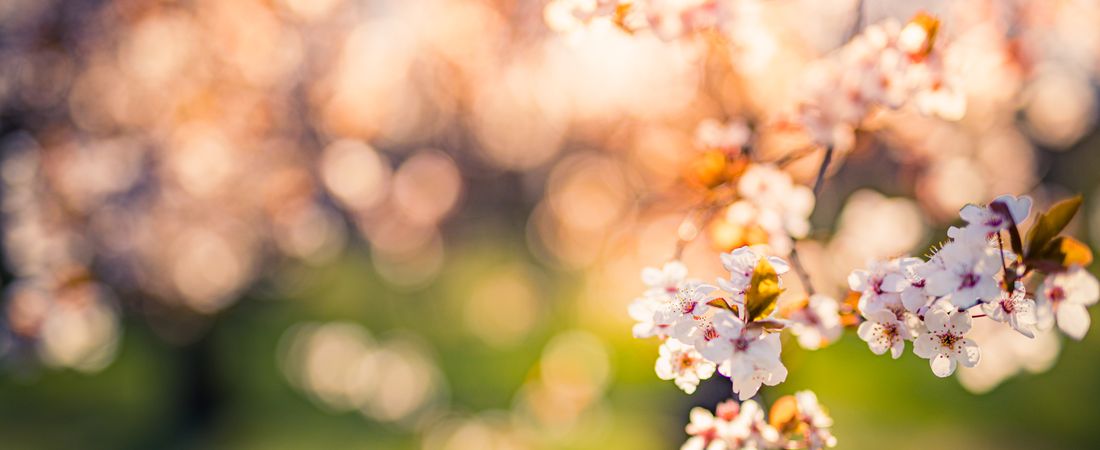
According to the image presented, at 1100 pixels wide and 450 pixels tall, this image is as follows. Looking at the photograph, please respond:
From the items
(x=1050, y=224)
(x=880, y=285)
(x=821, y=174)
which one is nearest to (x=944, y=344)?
(x=880, y=285)

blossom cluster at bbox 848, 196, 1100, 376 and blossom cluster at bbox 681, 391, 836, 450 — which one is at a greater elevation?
blossom cluster at bbox 848, 196, 1100, 376

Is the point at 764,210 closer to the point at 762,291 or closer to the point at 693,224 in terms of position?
the point at 693,224

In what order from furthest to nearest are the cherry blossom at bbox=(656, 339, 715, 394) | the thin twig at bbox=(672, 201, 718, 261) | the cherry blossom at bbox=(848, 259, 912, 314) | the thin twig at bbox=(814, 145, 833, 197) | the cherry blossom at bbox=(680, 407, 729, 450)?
the thin twig at bbox=(814, 145, 833, 197)
the thin twig at bbox=(672, 201, 718, 261)
the cherry blossom at bbox=(680, 407, 729, 450)
the cherry blossom at bbox=(656, 339, 715, 394)
the cherry blossom at bbox=(848, 259, 912, 314)

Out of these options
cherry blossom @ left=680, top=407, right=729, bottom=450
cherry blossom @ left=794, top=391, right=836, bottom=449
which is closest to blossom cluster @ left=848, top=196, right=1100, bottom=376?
cherry blossom @ left=794, top=391, right=836, bottom=449

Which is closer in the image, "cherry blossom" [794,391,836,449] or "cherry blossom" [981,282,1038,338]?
"cherry blossom" [981,282,1038,338]

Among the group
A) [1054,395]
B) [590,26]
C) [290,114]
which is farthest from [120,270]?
[1054,395]

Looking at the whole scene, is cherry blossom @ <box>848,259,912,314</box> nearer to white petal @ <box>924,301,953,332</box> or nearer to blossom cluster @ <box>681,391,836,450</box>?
white petal @ <box>924,301,953,332</box>

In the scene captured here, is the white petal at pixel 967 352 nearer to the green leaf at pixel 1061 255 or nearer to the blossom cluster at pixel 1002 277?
the blossom cluster at pixel 1002 277
